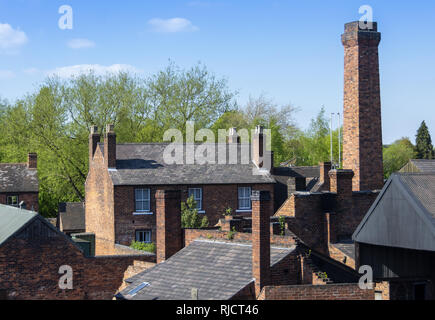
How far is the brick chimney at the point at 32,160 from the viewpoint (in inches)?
1926

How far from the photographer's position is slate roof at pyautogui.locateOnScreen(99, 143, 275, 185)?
37.2 metres

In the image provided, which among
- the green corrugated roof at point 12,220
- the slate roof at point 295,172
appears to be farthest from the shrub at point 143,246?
the slate roof at point 295,172

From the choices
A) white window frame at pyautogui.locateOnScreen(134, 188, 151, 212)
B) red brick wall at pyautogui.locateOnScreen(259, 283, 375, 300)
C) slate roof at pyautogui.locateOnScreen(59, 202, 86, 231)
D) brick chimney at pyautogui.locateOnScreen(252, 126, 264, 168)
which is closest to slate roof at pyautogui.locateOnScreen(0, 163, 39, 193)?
slate roof at pyautogui.locateOnScreen(59, 202, 86, 231)

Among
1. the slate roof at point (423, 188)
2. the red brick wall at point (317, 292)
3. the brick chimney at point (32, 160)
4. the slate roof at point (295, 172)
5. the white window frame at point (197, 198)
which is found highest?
the brick chimney at point (32, 160)

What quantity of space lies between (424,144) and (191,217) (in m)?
63.7

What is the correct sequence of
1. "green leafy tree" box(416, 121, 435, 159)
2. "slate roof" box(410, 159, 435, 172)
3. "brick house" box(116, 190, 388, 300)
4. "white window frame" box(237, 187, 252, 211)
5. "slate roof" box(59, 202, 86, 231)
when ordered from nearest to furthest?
"brick house" box(116, 190, 388, 300) < "slate roof" box(410, 159, 435, 172) < "white window frame" box(237, 187, 252, 211) < "slate roof" box(59, 202, 86, 231) < "green leafy tree" box(416, 121, 435, 159)

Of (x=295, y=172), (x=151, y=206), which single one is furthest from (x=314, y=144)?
(x=151, y=206)

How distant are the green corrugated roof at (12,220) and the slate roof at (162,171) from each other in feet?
33.3

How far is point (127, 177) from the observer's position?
3681 centimetres

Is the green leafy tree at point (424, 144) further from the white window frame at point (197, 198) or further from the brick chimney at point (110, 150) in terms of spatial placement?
the brick chimney at point (110, 150)

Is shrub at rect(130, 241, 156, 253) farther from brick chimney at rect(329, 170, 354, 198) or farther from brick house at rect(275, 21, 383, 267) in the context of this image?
brick chimney at rect(329, 170, 354, 198)

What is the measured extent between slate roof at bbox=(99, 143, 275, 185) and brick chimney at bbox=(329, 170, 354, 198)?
36.3 feet
